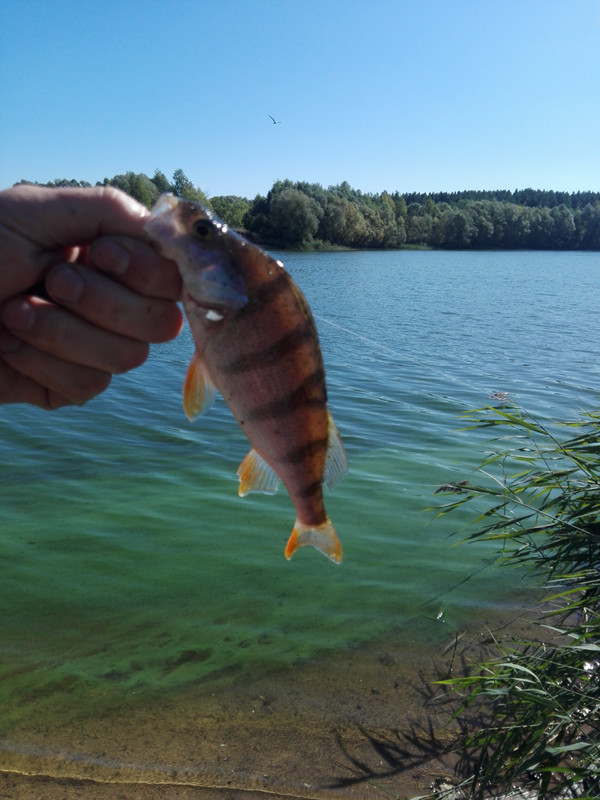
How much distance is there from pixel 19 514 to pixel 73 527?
0.98m

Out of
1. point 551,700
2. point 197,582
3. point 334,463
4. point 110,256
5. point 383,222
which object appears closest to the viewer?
point 110,256

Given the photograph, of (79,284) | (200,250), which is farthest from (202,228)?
(79,284)

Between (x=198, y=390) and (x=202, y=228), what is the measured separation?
0.56m

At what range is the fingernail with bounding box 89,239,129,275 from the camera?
2227mm

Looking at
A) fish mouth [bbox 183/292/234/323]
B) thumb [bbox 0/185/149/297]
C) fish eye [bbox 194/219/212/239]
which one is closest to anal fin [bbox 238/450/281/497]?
fish mouth [bbox 183/292/234/323]

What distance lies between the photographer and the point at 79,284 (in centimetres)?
225

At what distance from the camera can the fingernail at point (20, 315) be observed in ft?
7.51

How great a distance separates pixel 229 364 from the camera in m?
2.14

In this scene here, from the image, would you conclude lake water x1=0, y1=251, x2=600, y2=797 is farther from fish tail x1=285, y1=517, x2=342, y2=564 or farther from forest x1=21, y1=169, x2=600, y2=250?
forest x1=21, y1=169, x2=600, y2=250

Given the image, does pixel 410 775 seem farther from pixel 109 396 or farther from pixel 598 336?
pixel 598 336

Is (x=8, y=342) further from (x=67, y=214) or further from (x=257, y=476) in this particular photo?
(x=257, y=476)

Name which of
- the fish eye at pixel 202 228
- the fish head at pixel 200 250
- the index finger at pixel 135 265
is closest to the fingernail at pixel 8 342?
the index finger at pixel 135 265

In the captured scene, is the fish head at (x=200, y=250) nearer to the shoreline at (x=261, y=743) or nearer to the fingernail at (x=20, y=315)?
the fingernail at (x=20, y=315)

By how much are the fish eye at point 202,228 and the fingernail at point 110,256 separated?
0.29 meters
